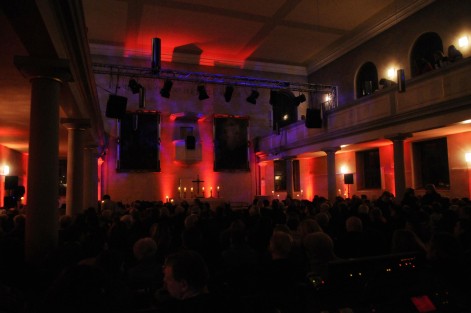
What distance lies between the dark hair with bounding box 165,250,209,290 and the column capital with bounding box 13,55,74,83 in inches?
160

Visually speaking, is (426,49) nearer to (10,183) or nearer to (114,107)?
(114,107)

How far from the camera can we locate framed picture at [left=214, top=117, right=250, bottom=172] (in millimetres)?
21719

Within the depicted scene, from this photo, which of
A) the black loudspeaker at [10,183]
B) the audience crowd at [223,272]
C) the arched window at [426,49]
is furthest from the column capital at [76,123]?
the arched window at [426,49]

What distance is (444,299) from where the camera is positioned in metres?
2.92

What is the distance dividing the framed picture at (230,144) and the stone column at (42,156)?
1623cm

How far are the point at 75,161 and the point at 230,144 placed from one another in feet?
42.4

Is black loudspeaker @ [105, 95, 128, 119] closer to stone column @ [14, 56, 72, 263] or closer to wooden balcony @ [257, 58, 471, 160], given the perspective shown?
stone column @ [14, 56, 72, 263]

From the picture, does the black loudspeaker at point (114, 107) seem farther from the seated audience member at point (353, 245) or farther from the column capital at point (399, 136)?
the seated audience member at point (353, 245)

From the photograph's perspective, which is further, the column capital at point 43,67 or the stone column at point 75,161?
the stone column at point 75,161

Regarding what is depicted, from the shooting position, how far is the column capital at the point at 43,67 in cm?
516

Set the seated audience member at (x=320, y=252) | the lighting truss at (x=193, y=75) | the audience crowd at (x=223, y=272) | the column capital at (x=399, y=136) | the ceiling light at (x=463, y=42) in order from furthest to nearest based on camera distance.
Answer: the lighting truss at (x=193, y=75)
the ceiling light at (x=463, y=42)
the column capital at (x=399, y=136)
the seated audience member at (x=320, y=252)
the audience crowd at (x=223, y=272)

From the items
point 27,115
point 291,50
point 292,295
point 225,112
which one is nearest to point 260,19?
point 291,50

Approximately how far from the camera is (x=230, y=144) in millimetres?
21922

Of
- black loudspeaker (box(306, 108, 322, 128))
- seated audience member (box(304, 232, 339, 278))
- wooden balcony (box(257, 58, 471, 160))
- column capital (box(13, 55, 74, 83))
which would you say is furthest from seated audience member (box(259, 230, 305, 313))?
black loudspeaker (box(306, 108, 322, 128))
